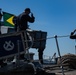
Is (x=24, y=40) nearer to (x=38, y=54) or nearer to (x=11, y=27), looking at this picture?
(x=11, y=27)

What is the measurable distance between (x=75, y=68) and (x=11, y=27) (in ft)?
10.0

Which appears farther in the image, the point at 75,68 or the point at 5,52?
the point at 75,68

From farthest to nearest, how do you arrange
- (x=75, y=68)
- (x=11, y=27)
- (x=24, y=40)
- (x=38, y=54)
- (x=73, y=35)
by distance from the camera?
(x=38, y=54), (x=11, y=27), (x=75, y=68), (x=24, y=40), (x=73, y=35)

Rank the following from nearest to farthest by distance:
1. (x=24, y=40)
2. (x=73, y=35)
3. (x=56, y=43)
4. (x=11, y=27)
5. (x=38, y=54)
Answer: (x=56, y=43), (x=73, y=35), (x=24, y=40), (x=11, y=27), (x=38, y=54)

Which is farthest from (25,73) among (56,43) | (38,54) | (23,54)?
(38,54)

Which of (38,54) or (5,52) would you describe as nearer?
(5,52)

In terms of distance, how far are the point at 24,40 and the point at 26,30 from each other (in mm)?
405

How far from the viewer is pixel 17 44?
8.03 m

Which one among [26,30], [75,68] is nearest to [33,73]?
[26,30]

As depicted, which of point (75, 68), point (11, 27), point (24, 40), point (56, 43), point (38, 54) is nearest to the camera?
point (56, 43)

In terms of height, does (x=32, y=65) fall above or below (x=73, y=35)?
below

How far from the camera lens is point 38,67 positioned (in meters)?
7.82

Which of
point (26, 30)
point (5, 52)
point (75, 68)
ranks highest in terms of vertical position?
point (26, 30)

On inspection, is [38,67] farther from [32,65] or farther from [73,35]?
[73,35]
